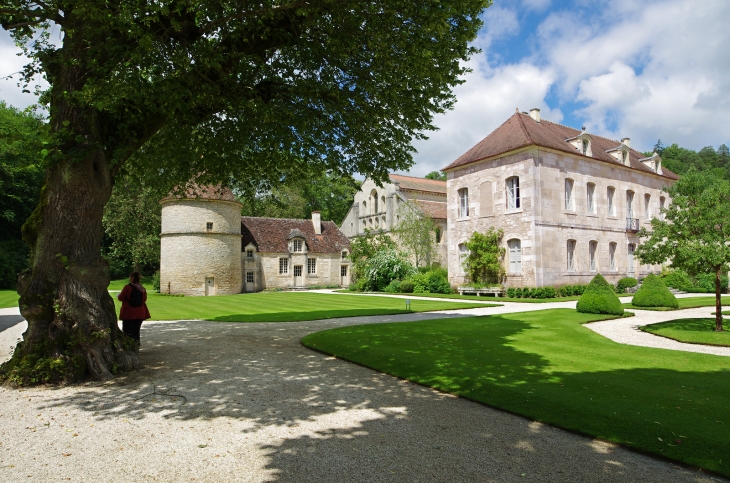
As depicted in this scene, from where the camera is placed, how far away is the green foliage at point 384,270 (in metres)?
34.6

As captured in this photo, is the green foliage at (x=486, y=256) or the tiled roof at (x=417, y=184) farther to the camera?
the tiled roof at (x=417, y=184)

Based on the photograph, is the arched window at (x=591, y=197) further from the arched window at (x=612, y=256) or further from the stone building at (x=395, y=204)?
the stone building at (x=395, y=204)

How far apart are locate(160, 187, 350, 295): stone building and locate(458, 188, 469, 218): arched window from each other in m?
15.4

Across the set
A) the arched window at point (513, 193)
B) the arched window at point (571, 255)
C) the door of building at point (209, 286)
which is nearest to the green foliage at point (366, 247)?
the door of building at point (209, 286)

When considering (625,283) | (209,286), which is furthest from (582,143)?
(209,286)

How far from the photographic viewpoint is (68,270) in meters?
7.74

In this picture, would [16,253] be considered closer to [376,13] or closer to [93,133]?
[93,133]

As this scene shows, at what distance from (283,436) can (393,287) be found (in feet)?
94.1

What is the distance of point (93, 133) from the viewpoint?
7.99 meters

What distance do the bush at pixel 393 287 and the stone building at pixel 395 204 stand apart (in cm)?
607

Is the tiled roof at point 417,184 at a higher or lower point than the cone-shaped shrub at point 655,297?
higher

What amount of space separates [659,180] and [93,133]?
3523 centimetres

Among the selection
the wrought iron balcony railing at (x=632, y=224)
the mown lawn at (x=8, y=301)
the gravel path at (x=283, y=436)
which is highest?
the wrought iron balcony railing at (x=632, y=224)

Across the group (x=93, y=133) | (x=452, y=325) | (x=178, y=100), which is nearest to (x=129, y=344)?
(x=93, y=133)
